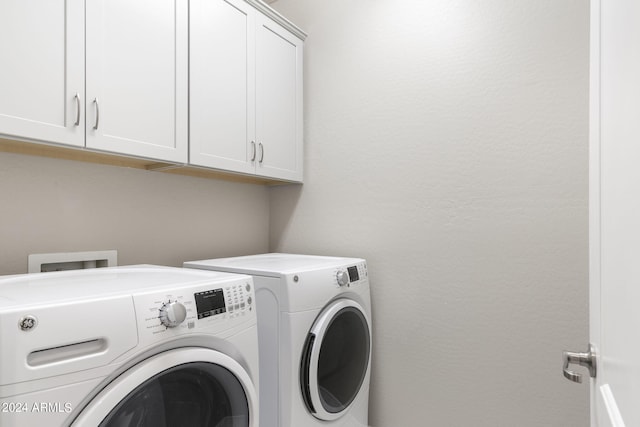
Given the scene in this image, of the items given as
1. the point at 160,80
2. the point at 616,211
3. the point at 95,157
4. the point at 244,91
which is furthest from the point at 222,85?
the point at 616,211

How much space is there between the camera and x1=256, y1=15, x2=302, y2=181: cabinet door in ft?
6.26

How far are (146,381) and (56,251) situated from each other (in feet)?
2.78

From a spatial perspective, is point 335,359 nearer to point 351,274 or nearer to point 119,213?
point 351,274

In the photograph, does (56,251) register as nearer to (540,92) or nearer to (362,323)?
(362,323)

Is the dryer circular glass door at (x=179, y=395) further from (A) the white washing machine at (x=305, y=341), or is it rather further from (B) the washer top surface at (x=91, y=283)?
(A) the white washing machine at (x=305, y=341)

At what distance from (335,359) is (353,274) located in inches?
15.2

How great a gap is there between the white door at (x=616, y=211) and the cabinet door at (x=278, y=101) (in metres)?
1.45

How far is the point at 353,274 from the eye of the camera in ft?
5.82

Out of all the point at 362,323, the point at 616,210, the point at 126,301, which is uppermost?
the point at 616,210

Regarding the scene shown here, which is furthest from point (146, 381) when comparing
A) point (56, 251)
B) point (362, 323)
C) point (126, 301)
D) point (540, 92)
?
point (540, 92)

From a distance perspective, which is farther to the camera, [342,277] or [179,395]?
[342,277]

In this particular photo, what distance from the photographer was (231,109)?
175 centimetres

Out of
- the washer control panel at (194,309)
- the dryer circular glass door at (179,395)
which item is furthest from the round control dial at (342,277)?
the dryer circular glass door at (179,395)

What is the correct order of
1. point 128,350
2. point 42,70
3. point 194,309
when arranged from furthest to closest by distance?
point 42,70 < point 194,309 < point 128,350
